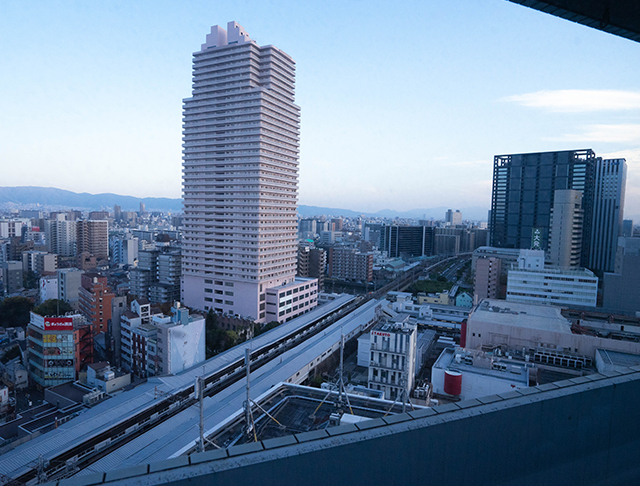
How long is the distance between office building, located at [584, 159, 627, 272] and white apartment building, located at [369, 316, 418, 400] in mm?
21250

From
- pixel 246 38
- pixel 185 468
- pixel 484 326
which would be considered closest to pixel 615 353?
pixel 484 326

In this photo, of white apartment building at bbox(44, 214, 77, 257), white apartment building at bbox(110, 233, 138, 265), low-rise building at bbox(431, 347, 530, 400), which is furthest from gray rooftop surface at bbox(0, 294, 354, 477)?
white apartment building at bbox(44, 214, 77, 257)

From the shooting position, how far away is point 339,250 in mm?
24891

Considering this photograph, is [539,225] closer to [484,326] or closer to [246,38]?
[484,326]

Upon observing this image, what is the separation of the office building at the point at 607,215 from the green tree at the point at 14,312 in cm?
2782

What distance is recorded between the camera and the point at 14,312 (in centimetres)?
1288

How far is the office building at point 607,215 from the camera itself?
76.3ft

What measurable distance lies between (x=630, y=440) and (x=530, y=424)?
1.78 feet

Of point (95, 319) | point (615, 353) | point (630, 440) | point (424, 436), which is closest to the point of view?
point (424, 436)

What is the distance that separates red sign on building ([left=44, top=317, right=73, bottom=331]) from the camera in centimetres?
802

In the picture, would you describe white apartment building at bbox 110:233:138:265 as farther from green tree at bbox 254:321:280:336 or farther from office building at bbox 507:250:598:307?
office building at bbox 507:250:598:307

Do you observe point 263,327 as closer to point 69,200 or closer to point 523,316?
point 523,316

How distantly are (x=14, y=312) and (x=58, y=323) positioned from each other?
6712 millimetres

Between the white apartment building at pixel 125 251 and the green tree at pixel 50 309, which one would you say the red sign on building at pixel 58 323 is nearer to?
the green tree at pixel 50 309
